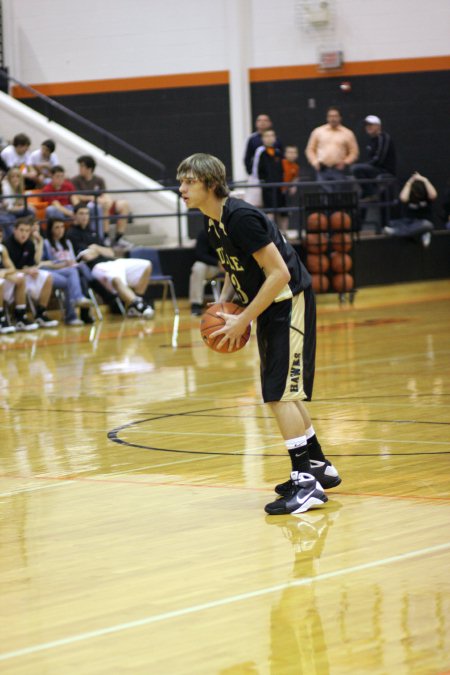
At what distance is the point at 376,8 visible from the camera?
21.2 metres

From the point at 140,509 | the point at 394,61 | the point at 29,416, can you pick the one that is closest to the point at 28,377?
the point at 29,416

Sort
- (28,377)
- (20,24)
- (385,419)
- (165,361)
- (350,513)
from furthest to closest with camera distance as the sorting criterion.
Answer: (20,24)
(165,361)
(28,377)
(385,419)
(350,513)

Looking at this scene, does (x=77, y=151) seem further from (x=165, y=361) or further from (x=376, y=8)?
(x=165, y=361)

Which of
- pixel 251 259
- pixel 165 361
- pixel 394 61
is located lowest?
pixel 165 361

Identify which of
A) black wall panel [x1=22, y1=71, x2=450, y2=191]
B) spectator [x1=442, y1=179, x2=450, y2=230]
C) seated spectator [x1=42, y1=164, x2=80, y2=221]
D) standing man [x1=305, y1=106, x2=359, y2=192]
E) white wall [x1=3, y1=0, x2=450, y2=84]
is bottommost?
Result: spectator [x1=442, y1=179, x2=450, y2=230]

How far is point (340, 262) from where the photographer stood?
56.3 ft

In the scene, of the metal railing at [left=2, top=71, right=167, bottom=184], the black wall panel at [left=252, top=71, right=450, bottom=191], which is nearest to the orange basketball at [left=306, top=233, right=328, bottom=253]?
the black wall panel at [left=252, top=71, right=450, bottom=191]

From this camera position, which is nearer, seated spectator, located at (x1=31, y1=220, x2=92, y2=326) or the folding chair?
seated spectator, located at (x1=31, y1=220, x2=92, y2=326)

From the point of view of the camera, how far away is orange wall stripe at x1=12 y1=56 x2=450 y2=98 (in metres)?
21.3

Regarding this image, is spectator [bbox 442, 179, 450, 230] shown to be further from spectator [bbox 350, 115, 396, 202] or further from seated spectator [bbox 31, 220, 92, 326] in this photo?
seated spectator [bbox 31, 220, 92, 326]

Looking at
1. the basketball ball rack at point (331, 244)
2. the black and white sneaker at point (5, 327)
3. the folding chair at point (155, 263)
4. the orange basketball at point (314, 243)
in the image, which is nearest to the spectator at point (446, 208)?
the basketball ball rack at point (331, 244)

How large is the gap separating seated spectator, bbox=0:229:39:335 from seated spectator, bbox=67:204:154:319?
1277 millimetres

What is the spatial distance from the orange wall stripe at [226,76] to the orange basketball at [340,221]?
500 centimetres

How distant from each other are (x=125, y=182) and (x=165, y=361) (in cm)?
965
